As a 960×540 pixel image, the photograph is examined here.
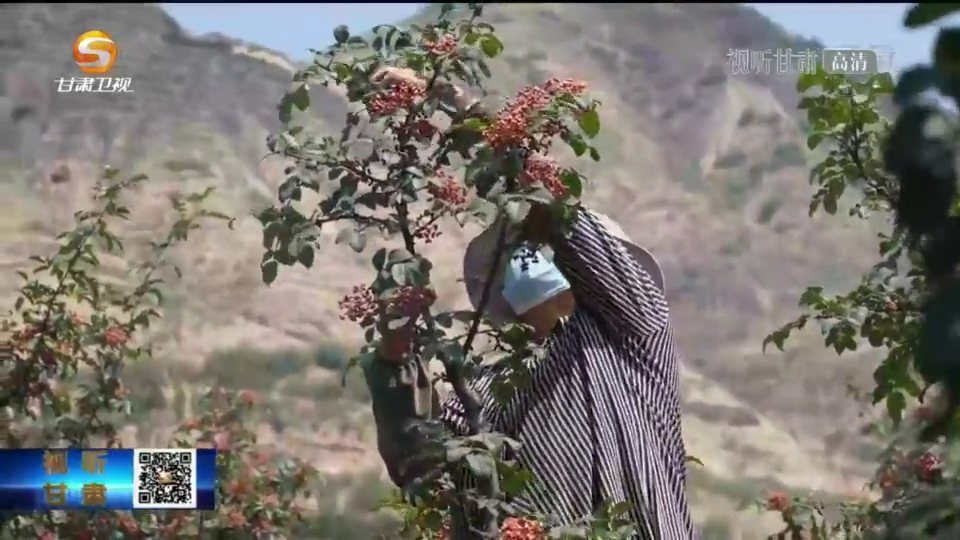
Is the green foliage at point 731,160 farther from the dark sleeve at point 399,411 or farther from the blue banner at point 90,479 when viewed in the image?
the dark sleeve at point 399,411

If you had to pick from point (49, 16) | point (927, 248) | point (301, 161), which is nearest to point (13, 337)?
point (49, 16)

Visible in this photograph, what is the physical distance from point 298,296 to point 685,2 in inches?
52.0

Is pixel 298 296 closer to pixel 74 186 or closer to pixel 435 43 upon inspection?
pixel 74 186

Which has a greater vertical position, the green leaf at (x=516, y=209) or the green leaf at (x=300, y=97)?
the green leaf at (x=300, y=97)

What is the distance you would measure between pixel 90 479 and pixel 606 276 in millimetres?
1121

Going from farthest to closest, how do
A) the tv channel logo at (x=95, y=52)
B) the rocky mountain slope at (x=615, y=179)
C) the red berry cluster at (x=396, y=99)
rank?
the rocky mountain slope at (x=615, y=179)
the tv channel logo at (x=95, y=52)
the red berry cluster at (x=396, y=99)

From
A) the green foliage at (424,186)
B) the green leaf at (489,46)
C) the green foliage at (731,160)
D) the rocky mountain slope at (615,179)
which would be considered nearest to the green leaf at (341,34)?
the green foliage at (424,186)

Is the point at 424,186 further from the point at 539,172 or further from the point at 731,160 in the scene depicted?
the point at 731,160

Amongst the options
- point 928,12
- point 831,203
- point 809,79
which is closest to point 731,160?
point 831,203

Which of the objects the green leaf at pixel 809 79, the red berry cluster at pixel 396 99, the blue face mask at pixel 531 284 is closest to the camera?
the red berry cluster at pixel 396 99

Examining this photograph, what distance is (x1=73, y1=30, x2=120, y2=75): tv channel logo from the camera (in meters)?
2.60

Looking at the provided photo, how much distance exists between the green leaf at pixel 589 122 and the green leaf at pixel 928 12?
582mm

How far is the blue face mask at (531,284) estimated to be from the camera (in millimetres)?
1432

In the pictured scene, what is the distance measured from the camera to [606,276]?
140 centimetres
